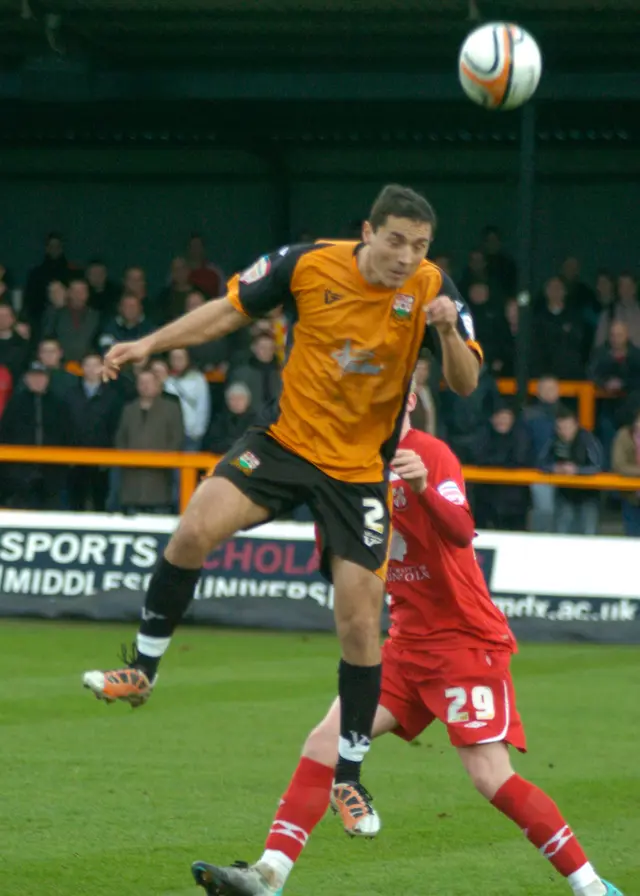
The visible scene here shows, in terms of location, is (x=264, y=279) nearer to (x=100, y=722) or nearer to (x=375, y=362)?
(x=375, y=362)

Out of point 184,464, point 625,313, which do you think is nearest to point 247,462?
point 184,464

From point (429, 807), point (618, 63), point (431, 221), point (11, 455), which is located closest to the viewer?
point (431, 221)

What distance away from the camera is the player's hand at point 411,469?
5.83 meters

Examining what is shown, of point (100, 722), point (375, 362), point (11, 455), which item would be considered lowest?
point (100, 722)

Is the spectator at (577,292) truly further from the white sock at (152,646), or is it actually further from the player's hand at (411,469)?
the white sock at (152,646)

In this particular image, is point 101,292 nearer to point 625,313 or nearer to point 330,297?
point 625,313

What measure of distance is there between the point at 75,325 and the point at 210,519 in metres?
12.4

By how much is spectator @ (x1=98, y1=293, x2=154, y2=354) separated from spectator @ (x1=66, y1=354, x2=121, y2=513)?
5.44ft

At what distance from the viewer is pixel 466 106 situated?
2042 centimetres

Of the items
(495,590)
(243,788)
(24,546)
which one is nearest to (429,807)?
(243,788)

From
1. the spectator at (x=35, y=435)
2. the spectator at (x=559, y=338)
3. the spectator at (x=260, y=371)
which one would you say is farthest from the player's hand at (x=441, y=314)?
the spectator at (x=559, y=338)

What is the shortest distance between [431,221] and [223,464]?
3.55ft

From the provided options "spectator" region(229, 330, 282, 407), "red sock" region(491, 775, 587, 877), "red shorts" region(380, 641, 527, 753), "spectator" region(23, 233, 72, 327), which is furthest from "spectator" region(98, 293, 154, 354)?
"red sock" region(491, 775, 587, 877)

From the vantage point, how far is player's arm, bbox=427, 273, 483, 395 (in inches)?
229
